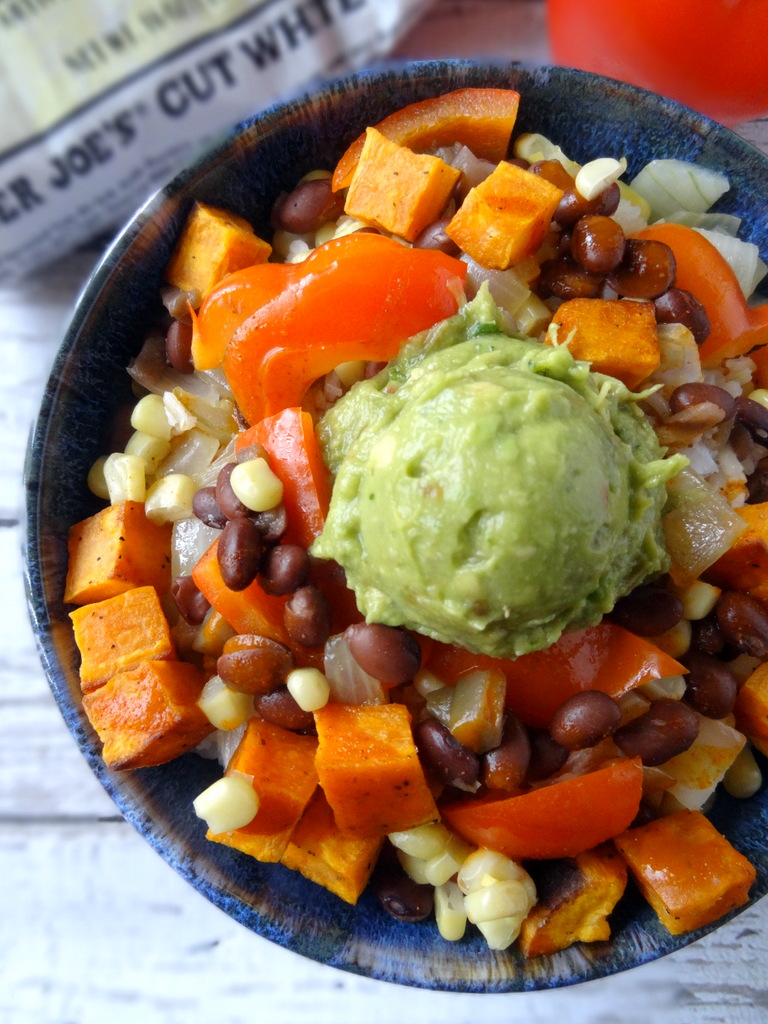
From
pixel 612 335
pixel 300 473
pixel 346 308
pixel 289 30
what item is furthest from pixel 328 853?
pixel 289 30

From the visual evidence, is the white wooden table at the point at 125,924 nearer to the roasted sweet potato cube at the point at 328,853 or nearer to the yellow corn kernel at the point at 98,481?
the yellow corn kernel at the point at 98,481

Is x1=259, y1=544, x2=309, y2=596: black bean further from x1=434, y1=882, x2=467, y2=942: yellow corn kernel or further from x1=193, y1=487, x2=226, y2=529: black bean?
x1=434, y1=882, x2=467, y2=942: yellow corn kernel

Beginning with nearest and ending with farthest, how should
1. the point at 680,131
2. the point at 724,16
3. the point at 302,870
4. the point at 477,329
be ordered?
the point at 477,329, the point at 302,870, the point at 680,131, the point at 724,16

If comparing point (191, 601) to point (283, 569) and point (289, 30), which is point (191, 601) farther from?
point (289, 30)

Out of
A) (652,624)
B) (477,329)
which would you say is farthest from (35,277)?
(652,624)

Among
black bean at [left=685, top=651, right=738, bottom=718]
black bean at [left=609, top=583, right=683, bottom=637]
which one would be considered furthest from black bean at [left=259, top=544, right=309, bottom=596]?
black bean at [left=685, top=651, right=738, bottom=718]

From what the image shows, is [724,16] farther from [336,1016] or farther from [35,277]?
[336,1016]

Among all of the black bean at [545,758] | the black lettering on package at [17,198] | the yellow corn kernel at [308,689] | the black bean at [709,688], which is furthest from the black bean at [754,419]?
the black lettering on package at [17,198]
